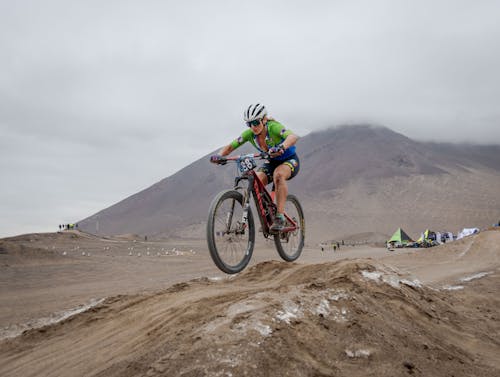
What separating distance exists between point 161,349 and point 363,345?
6.19 feet

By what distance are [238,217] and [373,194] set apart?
4903 inches

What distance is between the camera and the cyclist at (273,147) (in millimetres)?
6816

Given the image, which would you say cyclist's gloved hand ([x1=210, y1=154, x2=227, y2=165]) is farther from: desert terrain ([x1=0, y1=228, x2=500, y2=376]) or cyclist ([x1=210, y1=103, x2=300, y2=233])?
desert terrain ([x1=0, y1=228, x2=500, y2=376])

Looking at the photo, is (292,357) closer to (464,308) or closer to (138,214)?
(464,308)

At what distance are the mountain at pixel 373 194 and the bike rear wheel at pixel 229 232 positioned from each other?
87.2 metres

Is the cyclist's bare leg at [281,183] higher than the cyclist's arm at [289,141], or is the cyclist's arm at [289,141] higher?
the cyclist's arm at [289,141]

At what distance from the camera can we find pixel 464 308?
22.0 feet

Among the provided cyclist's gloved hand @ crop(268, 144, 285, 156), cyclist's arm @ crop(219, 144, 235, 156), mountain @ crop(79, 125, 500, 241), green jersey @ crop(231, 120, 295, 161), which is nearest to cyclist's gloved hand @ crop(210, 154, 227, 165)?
cyclist's arm @ crop(219, 144, 235, 156)

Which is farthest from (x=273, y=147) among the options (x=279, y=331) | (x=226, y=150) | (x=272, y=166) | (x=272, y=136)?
(x=279, y=331)

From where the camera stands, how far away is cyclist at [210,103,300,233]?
22.4ft

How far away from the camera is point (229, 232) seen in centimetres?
642

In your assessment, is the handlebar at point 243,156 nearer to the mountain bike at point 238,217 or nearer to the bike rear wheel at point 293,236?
the mountain bike at point 238,217

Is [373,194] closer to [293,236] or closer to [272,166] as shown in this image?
[293,236]

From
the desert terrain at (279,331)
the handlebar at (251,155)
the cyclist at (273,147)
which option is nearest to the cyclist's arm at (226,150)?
the cyclist at (273,147)
